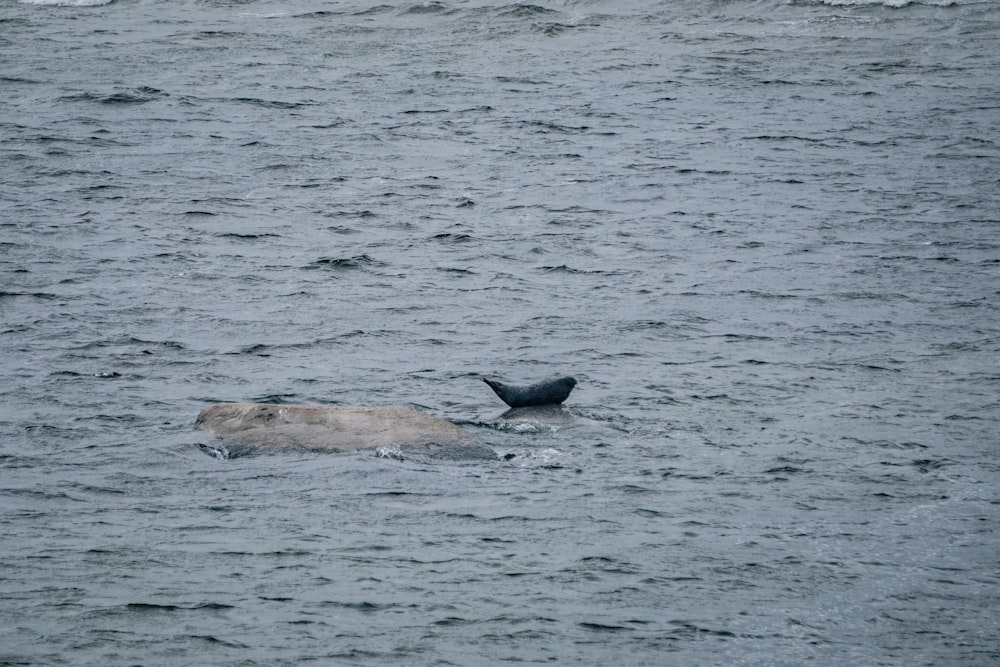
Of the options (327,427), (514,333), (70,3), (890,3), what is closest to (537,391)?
(327,427)

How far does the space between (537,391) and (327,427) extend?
1.83m

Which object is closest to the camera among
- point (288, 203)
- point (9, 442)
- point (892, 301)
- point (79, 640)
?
point (79, 640)

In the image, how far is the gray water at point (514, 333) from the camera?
8.98 metres

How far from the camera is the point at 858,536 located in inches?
394

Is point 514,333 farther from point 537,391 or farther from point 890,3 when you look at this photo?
point 890,3

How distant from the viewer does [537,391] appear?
12328 mm

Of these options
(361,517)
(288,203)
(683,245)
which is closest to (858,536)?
(361,517)

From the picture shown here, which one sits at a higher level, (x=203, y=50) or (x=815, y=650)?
(x=203, y=50)

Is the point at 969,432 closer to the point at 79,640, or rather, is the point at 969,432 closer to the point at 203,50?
the point at 79,640

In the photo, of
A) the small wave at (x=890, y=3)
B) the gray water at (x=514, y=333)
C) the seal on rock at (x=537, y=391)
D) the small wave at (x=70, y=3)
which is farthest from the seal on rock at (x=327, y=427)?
the small wave at (x=70, y=3)

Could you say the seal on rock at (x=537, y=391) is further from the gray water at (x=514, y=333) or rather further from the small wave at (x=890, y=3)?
the small wave at (x=890, y=3)

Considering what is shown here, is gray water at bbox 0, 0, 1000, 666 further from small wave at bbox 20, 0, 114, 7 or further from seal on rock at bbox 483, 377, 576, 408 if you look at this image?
small wave at bbox 20, 0, 114, 7

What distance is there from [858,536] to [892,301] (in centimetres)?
671

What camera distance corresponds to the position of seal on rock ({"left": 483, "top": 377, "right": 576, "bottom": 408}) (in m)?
12.3
